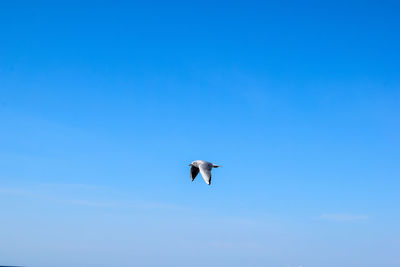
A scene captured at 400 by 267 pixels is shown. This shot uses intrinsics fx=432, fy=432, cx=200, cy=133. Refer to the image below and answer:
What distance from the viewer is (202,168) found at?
121 ft

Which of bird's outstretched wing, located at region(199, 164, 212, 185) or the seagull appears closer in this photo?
bird's outstretched wing, located at region(199, 164, 212, 185)

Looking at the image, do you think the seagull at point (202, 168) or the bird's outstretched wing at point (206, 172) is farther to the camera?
the seagull at point (202, 168)

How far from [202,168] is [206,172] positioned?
865 millimetres

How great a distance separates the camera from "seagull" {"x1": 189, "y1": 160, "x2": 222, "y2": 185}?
35.6 metres

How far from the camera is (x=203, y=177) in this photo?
35656mm

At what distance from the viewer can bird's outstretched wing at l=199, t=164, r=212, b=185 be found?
35072mm

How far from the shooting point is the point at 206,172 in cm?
3625

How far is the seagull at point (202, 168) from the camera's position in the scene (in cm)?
3556

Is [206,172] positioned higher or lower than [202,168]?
lower

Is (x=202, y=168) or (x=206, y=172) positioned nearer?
(x=206, y=172)

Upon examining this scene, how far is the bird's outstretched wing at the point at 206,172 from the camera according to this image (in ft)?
115
